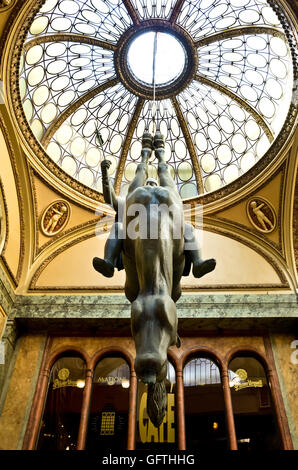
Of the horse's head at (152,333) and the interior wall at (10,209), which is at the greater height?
the interior wall at (10,209)

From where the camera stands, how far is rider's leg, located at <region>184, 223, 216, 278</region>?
3025mm

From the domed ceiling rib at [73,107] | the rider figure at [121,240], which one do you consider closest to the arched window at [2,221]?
the domed ceiling rib at [73,107]

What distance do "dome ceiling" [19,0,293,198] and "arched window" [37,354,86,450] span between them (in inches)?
245

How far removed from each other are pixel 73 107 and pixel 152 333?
39.9ft

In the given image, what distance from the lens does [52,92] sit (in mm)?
12430

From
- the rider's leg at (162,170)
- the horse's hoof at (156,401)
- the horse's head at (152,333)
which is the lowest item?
the horse's hoof at (156,401)

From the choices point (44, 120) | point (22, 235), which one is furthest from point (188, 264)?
point (44, 120)

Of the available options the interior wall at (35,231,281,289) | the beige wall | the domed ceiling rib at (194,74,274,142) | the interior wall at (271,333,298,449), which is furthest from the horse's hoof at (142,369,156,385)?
the domed ceiling rib at (194,74,274,142)

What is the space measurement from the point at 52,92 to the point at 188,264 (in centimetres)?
1100

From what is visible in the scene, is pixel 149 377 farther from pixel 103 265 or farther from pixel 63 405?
pixel 63 405

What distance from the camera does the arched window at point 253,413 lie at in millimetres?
10906

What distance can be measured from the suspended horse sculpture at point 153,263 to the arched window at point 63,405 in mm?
8050

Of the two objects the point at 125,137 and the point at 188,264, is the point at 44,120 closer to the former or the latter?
the point at 125,137

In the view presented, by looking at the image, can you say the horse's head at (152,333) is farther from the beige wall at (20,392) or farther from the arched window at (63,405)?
the arched window at (63,405)
